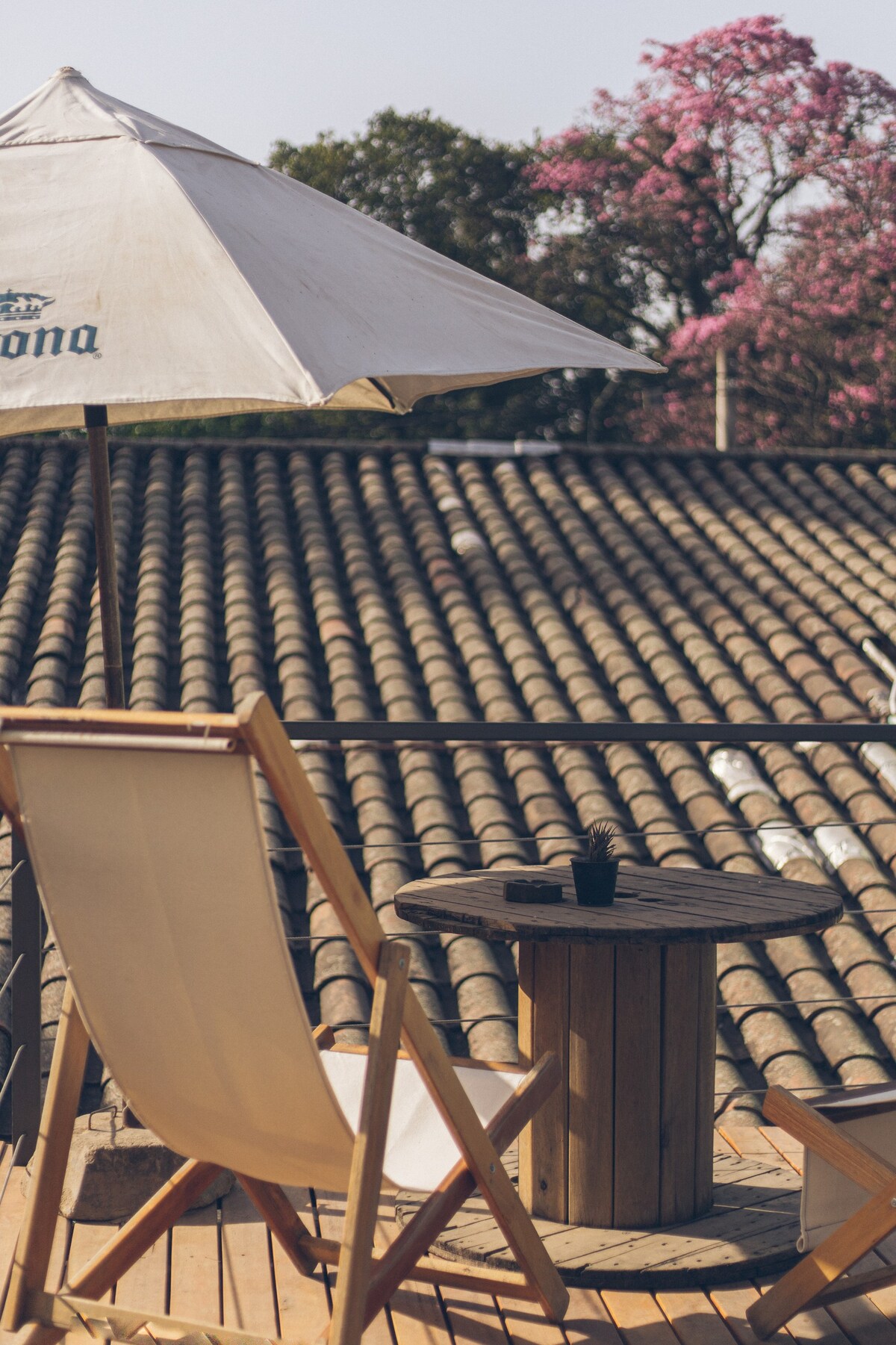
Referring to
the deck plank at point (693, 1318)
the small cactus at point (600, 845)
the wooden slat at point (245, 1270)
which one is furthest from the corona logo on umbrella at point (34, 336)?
the deck plank at point (693, 1318)

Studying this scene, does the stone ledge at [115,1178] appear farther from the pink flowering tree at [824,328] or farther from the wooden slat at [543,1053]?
the pink flowering tree at [824,328]

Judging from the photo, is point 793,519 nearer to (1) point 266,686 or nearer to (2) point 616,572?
(2) point 616,572

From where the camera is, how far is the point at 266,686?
9422 millimetres

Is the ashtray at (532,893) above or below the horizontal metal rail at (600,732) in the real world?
below

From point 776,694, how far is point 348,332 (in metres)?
7.95

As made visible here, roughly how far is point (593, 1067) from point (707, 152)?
2169cm

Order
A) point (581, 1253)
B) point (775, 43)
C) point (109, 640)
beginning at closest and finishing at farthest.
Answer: point (581, 1253), point (109, 640), point (775, 43)

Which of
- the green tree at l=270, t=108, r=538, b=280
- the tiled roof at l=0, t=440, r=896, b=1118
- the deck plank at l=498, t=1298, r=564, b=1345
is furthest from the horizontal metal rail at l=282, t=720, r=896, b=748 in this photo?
the green tree at l=270, t=108, r=538, b=280

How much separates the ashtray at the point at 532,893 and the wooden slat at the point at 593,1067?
13 centimetres

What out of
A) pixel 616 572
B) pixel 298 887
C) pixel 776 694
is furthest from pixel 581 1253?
pixel 616 572

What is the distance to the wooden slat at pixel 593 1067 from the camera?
2.38 meters

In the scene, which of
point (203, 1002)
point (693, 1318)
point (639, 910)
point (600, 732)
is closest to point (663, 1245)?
point (693, 1318)

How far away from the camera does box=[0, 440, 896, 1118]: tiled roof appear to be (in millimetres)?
7617

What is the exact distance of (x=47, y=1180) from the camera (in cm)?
189
